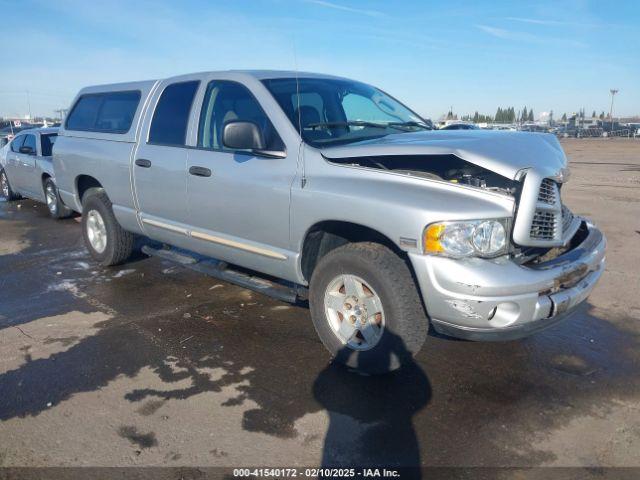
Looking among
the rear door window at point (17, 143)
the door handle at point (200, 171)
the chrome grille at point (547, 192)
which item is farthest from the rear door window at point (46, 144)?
the chrome grille at point (547, 192)

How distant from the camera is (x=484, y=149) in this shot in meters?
3.20

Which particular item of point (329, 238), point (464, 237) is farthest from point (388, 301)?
point (329, 238)

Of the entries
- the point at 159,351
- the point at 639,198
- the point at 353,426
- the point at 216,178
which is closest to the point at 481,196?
the point at 353,426

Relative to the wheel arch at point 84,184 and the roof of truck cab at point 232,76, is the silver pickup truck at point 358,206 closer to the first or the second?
the roof of truck cab at point 232,76

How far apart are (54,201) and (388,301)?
26.7 ft

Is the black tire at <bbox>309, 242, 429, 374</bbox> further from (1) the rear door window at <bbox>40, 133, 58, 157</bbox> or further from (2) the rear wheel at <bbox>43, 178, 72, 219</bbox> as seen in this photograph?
(1) the rear door window at <bbox>40, 133, 58, 157</bbox>

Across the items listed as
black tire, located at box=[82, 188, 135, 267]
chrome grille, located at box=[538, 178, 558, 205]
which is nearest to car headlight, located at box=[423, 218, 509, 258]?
chrome grille, located at box=[538, 178, 558, 205]

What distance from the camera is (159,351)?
392 cm

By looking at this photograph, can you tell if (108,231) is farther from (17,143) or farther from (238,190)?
(17,143)

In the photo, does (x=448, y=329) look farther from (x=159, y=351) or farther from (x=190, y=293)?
(x=190, y=293)

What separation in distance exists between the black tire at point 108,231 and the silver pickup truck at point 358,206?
52cm

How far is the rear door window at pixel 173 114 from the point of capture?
4652mm

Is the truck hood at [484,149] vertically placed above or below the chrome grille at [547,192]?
above

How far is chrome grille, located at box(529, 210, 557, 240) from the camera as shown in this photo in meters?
3.18
